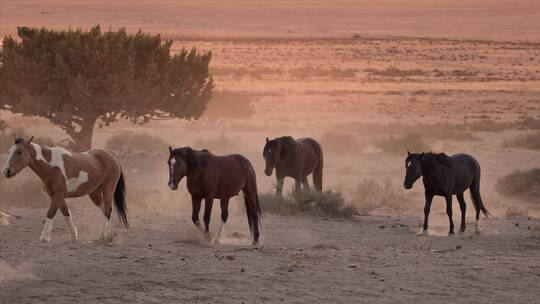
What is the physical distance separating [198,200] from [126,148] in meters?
18.0

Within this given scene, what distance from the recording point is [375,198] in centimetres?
2445

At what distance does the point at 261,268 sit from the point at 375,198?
35.0 feet

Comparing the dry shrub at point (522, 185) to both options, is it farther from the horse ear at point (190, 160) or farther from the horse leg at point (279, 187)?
the horse ear at point (190, 160)

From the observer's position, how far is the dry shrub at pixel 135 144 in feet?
111

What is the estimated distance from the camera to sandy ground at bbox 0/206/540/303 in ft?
41.5

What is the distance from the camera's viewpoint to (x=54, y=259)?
45.3ft

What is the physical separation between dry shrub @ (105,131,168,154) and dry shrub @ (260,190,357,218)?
43.0 feet

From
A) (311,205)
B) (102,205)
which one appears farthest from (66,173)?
(311,205)

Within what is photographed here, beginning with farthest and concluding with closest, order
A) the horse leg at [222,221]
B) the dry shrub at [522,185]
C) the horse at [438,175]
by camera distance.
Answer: the dry shrub at [522,185]
the horse at [438,175]
the horse leg at [222,221]

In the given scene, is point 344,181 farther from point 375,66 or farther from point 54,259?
point 375,66

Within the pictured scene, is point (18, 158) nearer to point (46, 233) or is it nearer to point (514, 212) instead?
point (46, 233)

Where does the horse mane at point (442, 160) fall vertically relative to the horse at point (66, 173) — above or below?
above

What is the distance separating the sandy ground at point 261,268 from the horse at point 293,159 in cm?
282

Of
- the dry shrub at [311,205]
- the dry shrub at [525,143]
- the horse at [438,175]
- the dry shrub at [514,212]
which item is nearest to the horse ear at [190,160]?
the horse at [438,175]
